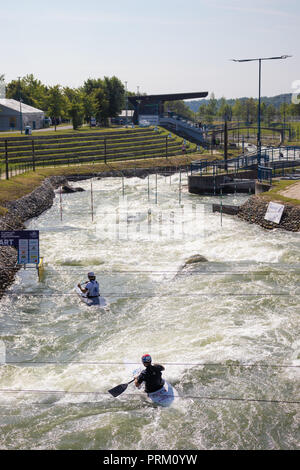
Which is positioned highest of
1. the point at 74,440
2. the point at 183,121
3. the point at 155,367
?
the point at 183,121

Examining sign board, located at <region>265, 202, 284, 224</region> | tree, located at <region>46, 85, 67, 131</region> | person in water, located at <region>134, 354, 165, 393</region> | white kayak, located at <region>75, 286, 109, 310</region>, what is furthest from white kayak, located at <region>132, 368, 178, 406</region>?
tree, located at <region>46, 85, 67, 131</region>

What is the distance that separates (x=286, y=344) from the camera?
1475cm

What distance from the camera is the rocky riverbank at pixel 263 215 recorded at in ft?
93.6

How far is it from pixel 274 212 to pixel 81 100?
70755 millimetres

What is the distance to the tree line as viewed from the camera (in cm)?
8475

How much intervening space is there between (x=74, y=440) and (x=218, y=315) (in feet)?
24.4

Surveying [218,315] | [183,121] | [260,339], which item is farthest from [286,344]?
[183,121]

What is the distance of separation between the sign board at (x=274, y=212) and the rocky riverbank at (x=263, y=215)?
0.69ft

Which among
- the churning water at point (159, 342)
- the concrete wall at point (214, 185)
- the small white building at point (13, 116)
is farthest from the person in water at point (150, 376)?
the small white building at point (13, 116)

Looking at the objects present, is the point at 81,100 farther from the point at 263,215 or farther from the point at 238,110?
the point at 238,110

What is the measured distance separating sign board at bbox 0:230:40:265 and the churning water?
1179 mm

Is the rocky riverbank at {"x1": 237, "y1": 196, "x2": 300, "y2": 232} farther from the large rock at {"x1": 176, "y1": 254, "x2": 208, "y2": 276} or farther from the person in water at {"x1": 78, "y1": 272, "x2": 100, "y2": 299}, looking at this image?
the person in water at {"x1": 78, "y1": 272, "x2": 100, "y2": 299}

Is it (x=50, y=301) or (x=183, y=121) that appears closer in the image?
(x=50, y=301)
